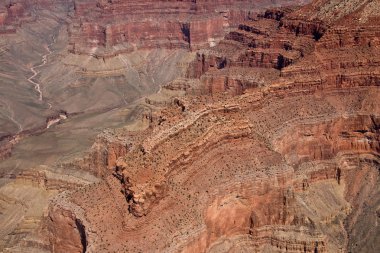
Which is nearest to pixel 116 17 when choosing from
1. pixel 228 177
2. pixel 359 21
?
pixel 359 21

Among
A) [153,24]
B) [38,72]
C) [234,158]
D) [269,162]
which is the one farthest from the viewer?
[38,72]

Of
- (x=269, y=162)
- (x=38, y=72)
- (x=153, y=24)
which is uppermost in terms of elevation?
(x=269, y=162)

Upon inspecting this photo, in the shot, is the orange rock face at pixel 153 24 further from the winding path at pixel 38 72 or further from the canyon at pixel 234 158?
the canyon at pixel 234 158

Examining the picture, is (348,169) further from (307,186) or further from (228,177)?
(228,177)

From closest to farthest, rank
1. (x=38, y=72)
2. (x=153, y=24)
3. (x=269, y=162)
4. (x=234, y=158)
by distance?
(x=234, y=158) → (x=269, y=162) → (x=153, y=24) → (x=38, y=72)

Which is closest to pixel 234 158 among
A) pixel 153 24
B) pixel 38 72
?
pixel 153 24

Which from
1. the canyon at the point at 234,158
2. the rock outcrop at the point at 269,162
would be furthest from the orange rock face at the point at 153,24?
the rock outcrop at the point at 269,162

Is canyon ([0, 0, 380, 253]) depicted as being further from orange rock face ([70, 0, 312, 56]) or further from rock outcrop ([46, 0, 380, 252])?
orange rock face ([70, 0, 312, 56])

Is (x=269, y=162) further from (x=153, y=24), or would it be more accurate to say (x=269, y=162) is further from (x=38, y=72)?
(x=38, y=72)

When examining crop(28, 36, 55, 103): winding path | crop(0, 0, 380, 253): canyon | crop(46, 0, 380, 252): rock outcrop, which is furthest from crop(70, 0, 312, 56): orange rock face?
crop(46, 0, 380, 252): rock outcrop
